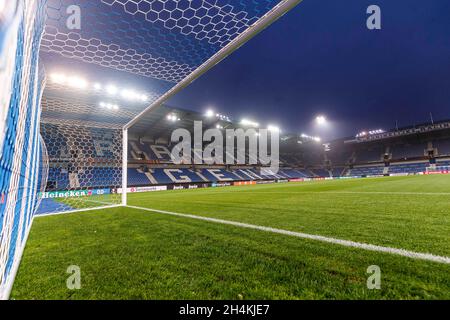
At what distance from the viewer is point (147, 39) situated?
12.0 feet

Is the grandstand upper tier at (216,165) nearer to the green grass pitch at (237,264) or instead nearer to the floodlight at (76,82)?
the floodlight at (76,82)

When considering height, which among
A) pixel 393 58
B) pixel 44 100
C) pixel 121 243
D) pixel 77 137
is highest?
pixel 393 58

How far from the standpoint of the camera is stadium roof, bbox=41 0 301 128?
2846 mm

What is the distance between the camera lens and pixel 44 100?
18.8ft

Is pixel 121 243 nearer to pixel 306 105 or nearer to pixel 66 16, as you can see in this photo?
pixel 66 16

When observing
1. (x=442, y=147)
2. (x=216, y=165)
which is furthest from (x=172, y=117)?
(x=442, y=147)

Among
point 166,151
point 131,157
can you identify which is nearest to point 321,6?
point 166,151

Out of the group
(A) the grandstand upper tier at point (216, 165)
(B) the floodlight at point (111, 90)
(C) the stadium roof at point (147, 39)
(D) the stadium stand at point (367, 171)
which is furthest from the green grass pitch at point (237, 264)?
(D) the stadium stand at point (367, 171)

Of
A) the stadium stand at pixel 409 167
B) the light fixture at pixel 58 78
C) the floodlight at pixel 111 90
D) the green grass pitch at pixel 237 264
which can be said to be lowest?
the green grass pitch at pixel 237 264

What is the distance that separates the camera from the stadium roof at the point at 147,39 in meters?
2.85

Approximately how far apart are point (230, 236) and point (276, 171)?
1518 inches

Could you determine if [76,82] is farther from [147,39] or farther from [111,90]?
[147,39]

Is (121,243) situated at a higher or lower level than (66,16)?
lower

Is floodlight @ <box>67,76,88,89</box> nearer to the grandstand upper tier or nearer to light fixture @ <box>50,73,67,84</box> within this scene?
light fixture @ <box>50,73,67,84</box>
